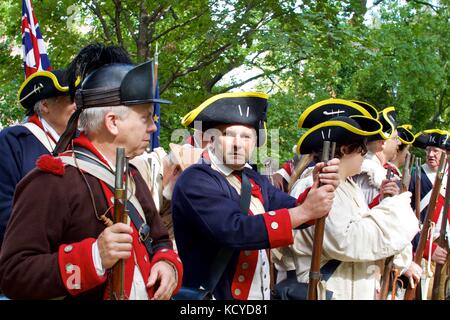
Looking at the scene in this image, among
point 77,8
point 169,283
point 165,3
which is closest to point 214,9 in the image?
point 165,3

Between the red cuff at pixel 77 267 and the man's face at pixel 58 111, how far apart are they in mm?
2185

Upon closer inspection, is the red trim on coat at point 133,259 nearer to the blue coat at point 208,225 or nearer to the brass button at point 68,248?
the brass button at point 68,248

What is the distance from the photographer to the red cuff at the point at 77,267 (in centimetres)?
254

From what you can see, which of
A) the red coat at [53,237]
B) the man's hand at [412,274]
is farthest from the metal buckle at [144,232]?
the man's hand at [412,274]

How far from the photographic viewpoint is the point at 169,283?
2975 millimetres

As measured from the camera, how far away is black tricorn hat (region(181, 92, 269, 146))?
12.3ft

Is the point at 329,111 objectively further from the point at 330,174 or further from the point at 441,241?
the point at 441,241

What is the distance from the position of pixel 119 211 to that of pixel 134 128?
474mm

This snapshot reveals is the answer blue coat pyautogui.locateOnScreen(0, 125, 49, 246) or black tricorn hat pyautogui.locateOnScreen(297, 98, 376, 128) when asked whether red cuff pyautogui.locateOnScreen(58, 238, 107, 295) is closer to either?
blue coat pyautogui.locateOnScreen(0, 125, 49, 246)

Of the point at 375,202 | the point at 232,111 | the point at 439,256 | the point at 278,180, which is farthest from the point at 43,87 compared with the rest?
the point at 439,256

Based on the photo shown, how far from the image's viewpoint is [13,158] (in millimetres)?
4281

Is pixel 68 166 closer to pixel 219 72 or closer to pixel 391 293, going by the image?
pixel 391 293

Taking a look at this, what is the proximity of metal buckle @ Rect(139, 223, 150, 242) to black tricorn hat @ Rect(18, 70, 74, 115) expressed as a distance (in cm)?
188
